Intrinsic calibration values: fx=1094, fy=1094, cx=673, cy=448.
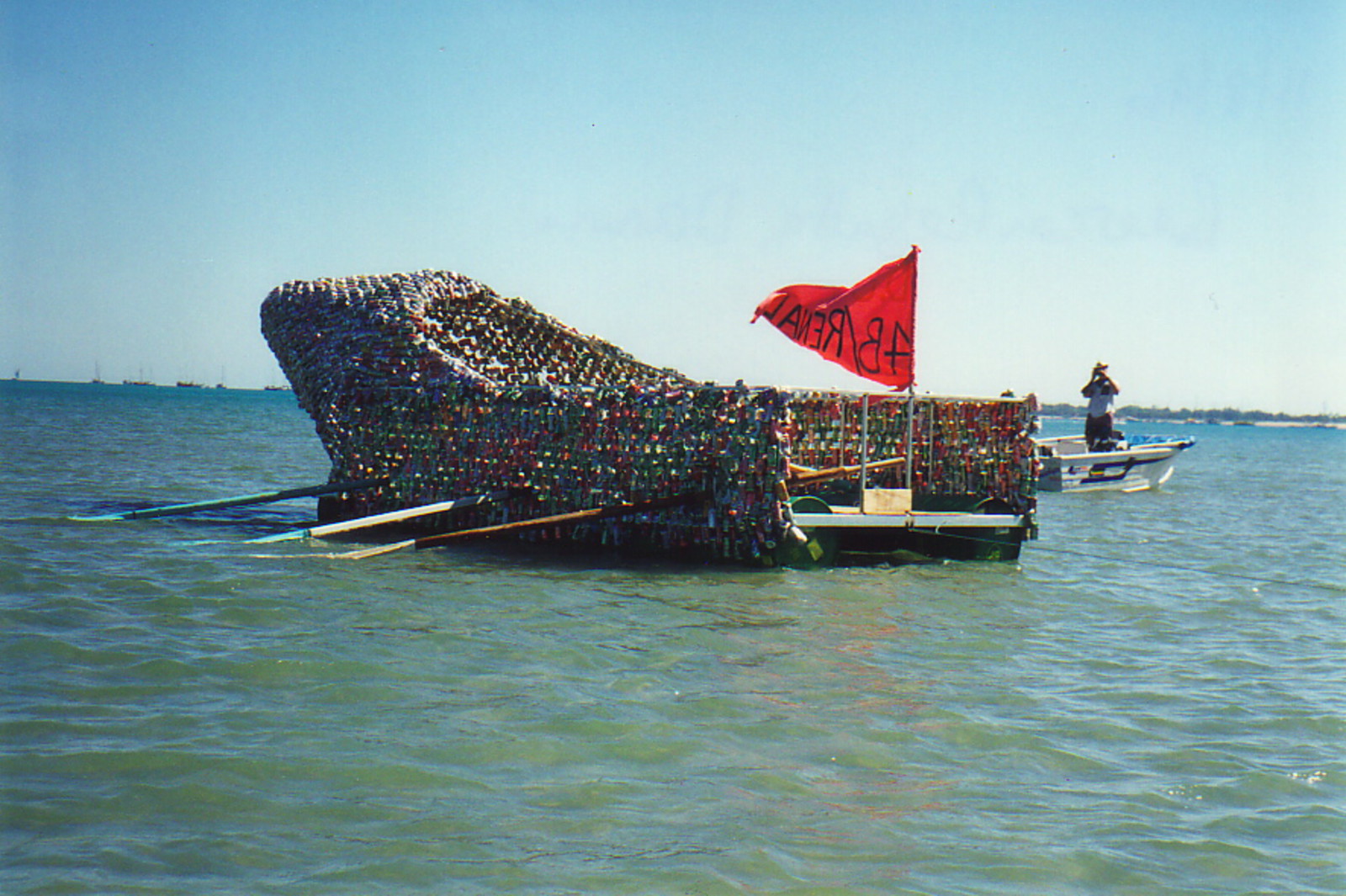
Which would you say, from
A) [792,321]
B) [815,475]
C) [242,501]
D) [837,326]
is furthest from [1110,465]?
[242,501]

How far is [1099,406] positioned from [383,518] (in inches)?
953

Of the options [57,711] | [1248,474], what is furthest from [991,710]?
[1248,474]

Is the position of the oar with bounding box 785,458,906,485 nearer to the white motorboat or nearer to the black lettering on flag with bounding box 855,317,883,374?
the black lettering on flag with bounding box 855,317,883,374

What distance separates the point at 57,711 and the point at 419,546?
6.89m

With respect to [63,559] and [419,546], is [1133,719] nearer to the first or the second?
[419,546]

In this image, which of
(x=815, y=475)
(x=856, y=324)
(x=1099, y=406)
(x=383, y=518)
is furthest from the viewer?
(x=1099, y=406)

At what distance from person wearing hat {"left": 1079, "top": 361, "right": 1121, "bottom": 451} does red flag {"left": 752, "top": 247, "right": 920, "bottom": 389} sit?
19.0 m

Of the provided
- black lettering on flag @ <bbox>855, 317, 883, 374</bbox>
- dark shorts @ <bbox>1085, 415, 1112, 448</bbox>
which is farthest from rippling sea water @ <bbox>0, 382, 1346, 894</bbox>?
dark shorts @ <bbox>1085, 415, 1112, 448</bbox>

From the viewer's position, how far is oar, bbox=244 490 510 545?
44.5ft

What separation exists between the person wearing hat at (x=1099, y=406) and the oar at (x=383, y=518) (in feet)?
69.1

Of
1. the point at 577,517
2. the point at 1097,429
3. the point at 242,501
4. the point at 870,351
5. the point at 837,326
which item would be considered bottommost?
the point at 242,501

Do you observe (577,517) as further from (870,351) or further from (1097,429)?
(1097,429)

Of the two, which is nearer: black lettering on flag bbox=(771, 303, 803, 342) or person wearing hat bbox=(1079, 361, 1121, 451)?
black lettering on flag bbox=(771, 303, 803, 342)

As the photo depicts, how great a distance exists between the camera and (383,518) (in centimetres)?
1383
